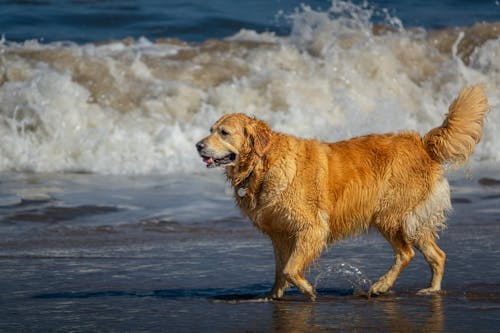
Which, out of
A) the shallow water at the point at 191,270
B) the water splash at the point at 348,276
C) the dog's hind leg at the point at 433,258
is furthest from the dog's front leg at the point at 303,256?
the dog's hind leg at the point at 433,258

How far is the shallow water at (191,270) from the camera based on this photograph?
566 centimetres

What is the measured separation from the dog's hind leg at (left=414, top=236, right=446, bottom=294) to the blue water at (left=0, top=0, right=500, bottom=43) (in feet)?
43.3

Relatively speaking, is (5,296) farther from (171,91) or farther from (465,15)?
(465,15)

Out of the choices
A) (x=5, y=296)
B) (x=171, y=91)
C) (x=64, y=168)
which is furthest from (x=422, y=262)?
(x=171, y=91)

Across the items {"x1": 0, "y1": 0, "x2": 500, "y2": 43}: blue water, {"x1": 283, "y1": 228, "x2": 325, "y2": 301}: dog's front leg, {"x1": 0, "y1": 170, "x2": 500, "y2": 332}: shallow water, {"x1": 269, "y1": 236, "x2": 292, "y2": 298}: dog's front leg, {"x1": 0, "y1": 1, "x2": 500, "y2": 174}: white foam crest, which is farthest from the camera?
{"x1": 0, "y1": 0, "x2": 500, "y2": 43}: blue water

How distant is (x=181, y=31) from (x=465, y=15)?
7.06 m

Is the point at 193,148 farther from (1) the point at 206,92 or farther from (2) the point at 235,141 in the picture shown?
(2) the point at 235,141

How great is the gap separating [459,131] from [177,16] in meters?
15.0

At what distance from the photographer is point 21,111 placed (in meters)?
13.8

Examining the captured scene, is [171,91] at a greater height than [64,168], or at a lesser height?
greater

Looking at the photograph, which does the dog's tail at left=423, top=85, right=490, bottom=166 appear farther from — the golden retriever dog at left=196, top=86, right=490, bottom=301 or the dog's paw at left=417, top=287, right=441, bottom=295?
the dog's paw at left=417, top=287, right=441, bottom=295

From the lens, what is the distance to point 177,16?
2108 centimetres

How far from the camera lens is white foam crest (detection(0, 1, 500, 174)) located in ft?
43.6

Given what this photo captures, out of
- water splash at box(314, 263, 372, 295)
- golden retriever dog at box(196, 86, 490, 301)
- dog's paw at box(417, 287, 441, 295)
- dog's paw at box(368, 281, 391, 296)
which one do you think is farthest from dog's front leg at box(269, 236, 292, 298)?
dog's paw at box(417, 287, 441, 295)
